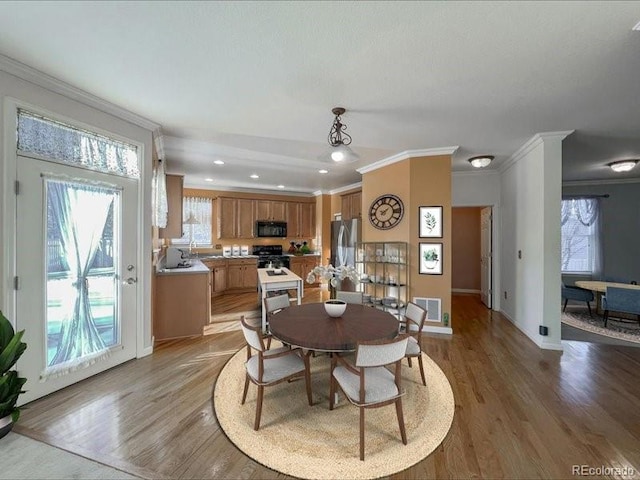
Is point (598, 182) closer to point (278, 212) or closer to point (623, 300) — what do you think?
point (623, 300)

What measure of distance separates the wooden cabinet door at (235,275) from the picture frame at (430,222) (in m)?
4.38

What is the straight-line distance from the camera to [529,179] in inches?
150

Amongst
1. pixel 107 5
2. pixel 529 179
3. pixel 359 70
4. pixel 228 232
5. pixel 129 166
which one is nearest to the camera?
pixel 107 5

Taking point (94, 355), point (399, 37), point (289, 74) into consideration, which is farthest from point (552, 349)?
point (94, 355)

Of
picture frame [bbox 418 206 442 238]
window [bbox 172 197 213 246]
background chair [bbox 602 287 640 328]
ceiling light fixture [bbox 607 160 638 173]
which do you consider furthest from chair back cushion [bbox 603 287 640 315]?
window [bbox 172 197 213 246]

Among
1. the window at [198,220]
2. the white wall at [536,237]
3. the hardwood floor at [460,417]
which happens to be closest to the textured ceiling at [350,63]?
the white wall at [536,237]

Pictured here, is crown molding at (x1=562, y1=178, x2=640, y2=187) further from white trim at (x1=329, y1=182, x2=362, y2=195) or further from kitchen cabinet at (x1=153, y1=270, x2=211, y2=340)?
kitchen cabinet at (x1=153, y1=270, x2=211, y2=340)

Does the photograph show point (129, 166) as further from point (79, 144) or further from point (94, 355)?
point (94, 355)

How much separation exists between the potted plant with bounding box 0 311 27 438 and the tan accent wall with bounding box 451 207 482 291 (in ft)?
24.1

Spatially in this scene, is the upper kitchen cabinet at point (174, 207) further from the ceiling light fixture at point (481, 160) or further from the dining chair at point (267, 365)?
the ceiling light fixture at point (481, 160)

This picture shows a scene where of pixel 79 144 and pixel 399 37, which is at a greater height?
pixel 399 37

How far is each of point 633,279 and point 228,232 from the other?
9197 millimetres

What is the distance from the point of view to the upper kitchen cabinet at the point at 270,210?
7117 millimetres

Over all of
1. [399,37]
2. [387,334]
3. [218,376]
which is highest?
[399,37]
